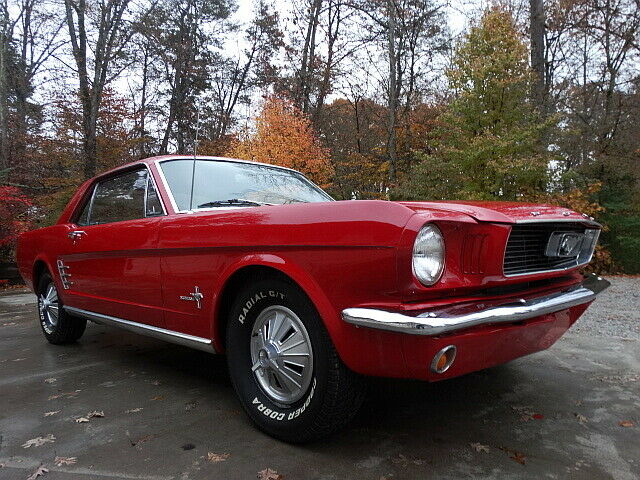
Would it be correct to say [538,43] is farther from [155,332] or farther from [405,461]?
[405,461]

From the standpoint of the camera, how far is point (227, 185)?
3.16 metres

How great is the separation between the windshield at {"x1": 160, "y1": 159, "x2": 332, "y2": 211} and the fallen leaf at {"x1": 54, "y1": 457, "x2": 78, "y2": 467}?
4.80 ft

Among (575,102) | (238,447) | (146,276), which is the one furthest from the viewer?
(575,102)

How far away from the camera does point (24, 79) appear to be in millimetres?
20281

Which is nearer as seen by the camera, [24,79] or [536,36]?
[536,36]

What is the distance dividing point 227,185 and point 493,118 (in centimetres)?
1120

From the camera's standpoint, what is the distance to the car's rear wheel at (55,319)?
429cm

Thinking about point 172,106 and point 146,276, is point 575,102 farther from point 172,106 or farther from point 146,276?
point 146,276

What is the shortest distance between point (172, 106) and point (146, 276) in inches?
924

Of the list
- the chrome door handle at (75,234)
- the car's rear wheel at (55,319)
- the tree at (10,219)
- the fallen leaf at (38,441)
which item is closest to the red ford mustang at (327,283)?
the chrome door handle at (75,234)

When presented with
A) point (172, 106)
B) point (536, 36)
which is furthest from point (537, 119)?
point (172, 106)

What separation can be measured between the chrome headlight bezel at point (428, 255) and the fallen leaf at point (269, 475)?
1.00 meters

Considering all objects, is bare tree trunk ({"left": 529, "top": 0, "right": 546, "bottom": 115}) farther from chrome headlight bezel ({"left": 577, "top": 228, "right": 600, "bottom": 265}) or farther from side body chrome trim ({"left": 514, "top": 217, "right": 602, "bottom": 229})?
side body chrome trim ({"left": 514, "top": 217, "right": 602, "bottom": 229})

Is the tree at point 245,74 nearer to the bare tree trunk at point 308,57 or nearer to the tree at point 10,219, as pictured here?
the bare tree trunk at point 308,57
